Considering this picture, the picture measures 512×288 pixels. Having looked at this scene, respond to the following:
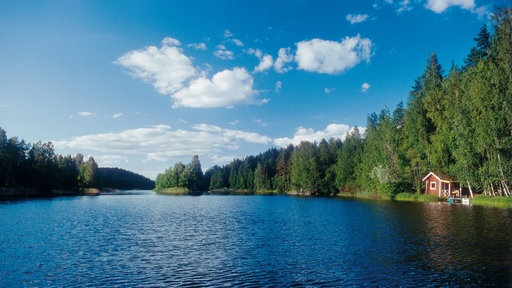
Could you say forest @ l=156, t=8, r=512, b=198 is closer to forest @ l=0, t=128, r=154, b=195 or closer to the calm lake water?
the calm lake water

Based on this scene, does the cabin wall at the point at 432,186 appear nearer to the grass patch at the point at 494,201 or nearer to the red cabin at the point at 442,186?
the red cabin at the point at 442,186

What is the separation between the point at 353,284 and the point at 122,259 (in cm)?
1470

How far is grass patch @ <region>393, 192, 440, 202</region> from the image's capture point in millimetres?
75512

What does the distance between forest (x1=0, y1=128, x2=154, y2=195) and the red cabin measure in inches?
4738

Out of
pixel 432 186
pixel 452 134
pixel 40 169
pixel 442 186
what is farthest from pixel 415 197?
pixel 40 169

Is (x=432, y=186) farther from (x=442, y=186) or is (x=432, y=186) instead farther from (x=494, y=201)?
(x=494, y=201)

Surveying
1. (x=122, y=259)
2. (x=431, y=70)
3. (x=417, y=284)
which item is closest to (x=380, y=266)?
(x=417, y=284)

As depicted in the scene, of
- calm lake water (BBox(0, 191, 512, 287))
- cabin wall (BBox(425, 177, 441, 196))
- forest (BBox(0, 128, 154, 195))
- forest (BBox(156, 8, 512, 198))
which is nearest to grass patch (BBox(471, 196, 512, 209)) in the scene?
forest (BBox(156, 8, 512, 198))

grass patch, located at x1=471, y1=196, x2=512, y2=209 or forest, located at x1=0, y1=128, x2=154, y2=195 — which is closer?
grass patch, located at x1=471, y1=196, x2=512, y2=209

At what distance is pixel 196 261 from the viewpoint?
2188cm

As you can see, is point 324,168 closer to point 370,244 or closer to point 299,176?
point 299,176

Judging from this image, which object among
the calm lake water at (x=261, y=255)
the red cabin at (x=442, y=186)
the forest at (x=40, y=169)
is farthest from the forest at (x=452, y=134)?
the forest at (x=40, y=169)

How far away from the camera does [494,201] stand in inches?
2307

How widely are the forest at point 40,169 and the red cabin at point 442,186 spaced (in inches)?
4738
